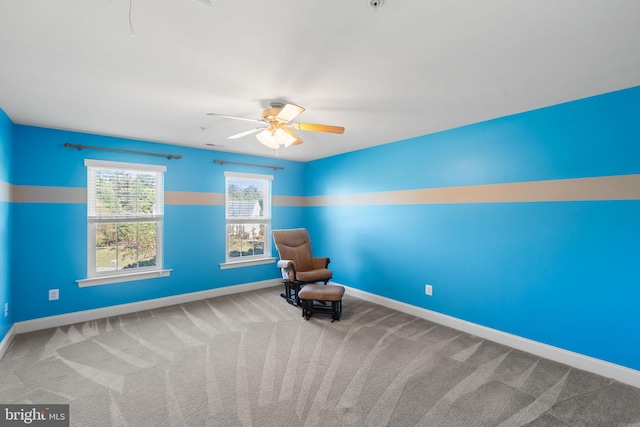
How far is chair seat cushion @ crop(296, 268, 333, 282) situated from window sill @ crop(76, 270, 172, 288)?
77.1 inches

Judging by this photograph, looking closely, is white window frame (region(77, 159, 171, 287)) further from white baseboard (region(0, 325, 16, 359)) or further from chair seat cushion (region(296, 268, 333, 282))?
chair seat cushion (region(296, 268, 333, 282))

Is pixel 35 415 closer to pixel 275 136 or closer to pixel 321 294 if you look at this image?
pixel 321 294

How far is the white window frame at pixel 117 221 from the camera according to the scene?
3582 mm

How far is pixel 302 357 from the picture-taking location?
8.73ft

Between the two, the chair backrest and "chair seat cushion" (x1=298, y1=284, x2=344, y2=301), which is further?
the chair backrest

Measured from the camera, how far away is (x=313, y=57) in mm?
1784

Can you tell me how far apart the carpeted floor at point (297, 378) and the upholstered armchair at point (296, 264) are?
80 cm

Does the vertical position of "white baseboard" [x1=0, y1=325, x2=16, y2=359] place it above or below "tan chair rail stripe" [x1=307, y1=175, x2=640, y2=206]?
below

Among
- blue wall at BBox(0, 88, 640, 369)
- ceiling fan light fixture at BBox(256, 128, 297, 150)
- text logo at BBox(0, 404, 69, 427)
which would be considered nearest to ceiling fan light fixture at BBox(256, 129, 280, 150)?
ceiling fan light fixture at BBox(256, 128, 297, 150)

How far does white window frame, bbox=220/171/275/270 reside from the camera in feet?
15.4

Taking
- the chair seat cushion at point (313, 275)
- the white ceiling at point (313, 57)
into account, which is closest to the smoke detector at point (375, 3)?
the white ceiling at point (313, 57)

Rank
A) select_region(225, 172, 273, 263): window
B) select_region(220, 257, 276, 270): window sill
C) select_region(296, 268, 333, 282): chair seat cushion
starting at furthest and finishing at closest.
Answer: select_region(225, 172, 273, 263): window < select_region(220, 257, 276, 270): window sill < select_region(296, 268, 333, 282): chair seat cushion

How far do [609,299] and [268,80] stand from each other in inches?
132

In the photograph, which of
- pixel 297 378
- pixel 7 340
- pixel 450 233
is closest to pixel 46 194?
pixel 7 340
